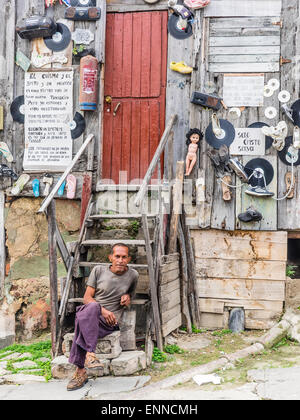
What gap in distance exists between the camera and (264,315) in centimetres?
666

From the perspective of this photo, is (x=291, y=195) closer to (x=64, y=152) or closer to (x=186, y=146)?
(x=186, y=146)

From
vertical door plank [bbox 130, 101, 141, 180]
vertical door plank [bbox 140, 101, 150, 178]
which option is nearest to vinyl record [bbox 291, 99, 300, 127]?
vertical door plank [bbox 140, 101, 150, 178]

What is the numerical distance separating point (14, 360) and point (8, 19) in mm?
4714

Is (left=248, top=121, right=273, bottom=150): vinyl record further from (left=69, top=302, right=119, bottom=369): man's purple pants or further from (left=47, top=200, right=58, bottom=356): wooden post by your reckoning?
(left=69, top=302, right=119, bottom=369): man's purple pants

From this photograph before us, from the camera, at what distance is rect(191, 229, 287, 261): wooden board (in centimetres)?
666

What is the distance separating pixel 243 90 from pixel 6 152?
3.44 meters

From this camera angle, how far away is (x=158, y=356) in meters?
5.48

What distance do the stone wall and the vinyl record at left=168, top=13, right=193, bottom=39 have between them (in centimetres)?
272

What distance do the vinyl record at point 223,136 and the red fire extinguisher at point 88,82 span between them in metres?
1.64

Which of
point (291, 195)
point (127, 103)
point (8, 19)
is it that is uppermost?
point (8, 19)

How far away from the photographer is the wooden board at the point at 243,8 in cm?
669

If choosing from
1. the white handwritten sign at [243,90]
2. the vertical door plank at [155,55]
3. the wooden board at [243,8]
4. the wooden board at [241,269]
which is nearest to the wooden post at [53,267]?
the wooden board at [241,269]

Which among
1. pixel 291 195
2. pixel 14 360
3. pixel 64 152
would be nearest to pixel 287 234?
pixel 291 195

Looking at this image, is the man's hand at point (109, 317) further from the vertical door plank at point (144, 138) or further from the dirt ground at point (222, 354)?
the vertical door plank at point (144, 138)
